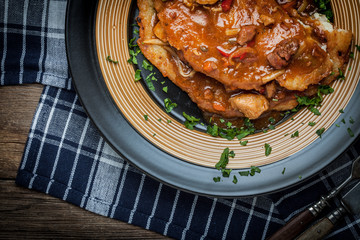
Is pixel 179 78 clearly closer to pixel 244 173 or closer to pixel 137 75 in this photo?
pixel 137 75

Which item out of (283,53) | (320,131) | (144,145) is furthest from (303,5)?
(144,145)

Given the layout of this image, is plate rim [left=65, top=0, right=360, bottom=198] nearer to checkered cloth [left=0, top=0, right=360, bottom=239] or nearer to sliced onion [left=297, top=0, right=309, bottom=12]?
checkered cloth [left=0, top=0, right=360, bottom=239]

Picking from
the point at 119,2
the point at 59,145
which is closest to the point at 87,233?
the point at 59,145

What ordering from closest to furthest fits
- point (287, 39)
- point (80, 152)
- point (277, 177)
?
1. point (287, 39)
2. point (277, 177)
3. point (80, 152)

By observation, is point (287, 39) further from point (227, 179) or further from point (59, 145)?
point (59, 145)

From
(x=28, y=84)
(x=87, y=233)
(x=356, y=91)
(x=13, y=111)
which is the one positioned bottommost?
(x=87, y=233)

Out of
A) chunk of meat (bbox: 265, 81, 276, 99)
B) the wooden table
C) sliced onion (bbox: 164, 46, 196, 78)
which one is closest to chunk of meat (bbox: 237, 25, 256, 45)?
chunk of meat (bbox: 265, 81, 276, 99)

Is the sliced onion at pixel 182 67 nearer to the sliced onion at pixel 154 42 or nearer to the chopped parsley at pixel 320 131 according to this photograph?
the sliced onion at pixel 154 42
